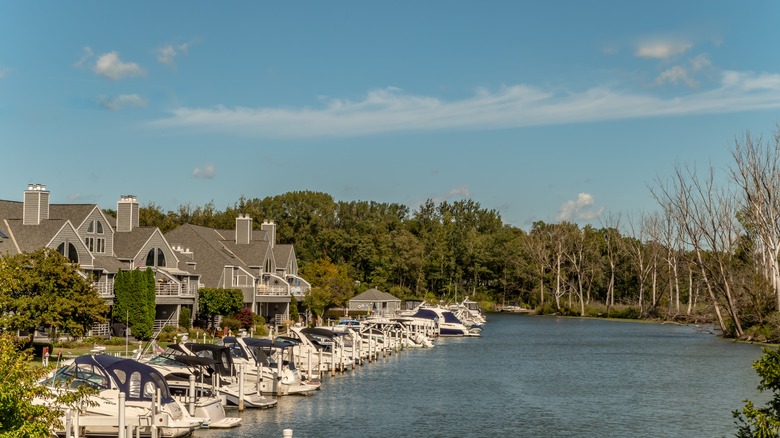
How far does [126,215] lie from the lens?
260 ft

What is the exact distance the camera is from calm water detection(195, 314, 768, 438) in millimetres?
40562

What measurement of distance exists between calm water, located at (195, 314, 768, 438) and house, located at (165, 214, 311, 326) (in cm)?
1672

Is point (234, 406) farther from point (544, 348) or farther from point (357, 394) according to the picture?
point (544, 348)

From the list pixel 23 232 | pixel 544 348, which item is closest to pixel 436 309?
pixel 544 348

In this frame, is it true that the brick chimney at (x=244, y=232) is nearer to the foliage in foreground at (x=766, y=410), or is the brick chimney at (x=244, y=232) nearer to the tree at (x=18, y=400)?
the tree at (x=18, y=400)

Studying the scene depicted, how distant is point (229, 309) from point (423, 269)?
9331cm

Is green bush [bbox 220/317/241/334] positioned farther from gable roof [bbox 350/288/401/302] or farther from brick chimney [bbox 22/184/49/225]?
gable roof [bbox 350/288/401/302]

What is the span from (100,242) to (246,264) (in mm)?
22211

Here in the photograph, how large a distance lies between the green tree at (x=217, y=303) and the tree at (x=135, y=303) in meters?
10.4

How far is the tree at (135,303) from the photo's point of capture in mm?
65438

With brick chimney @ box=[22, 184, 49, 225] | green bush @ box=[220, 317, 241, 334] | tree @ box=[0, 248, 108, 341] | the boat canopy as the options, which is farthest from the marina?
brick chimney @ box=[22, 184, 49, 225]

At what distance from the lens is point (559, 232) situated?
168 metres

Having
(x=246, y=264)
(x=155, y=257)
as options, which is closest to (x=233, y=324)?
(x=155, y=257)

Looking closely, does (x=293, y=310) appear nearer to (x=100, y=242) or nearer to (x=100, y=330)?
(x=100, y=242)
